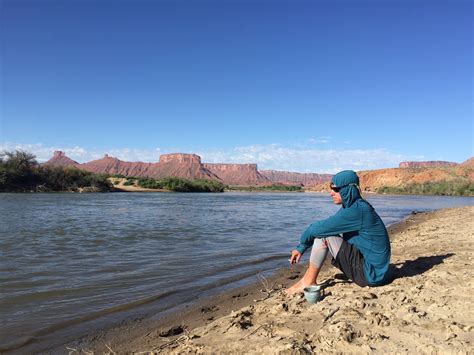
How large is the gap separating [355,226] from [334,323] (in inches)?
47.9

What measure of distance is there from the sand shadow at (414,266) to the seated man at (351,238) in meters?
0.70

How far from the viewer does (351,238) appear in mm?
4414

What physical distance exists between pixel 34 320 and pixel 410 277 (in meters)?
5.23

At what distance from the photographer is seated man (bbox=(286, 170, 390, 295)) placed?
4.21 meters

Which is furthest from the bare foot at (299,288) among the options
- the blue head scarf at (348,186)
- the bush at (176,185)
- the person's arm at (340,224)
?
the bush at (176,185)

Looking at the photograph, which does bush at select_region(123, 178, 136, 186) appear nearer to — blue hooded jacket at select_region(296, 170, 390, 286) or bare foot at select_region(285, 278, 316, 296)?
bare foot at select_region(285, 278, 316, 296)

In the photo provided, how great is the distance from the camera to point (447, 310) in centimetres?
370

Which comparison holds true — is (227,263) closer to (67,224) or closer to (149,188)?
(67,224)

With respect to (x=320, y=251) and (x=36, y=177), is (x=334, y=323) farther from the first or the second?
(x=36, y=177)

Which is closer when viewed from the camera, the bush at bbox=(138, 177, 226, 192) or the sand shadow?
the sand shadow

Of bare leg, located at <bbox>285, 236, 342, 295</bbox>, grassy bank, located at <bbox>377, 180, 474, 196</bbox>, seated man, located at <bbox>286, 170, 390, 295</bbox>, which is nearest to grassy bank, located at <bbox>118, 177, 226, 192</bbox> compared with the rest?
grassy bank, located at <bbox>377, 180, 474, 196</bbox>

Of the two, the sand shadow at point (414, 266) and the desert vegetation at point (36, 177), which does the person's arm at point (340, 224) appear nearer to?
the sand shadow at point (414, 266)

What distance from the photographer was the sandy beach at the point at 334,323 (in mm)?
3068

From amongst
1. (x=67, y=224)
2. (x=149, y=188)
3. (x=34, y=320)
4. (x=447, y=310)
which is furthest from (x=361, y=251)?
(x=149, y=188)
